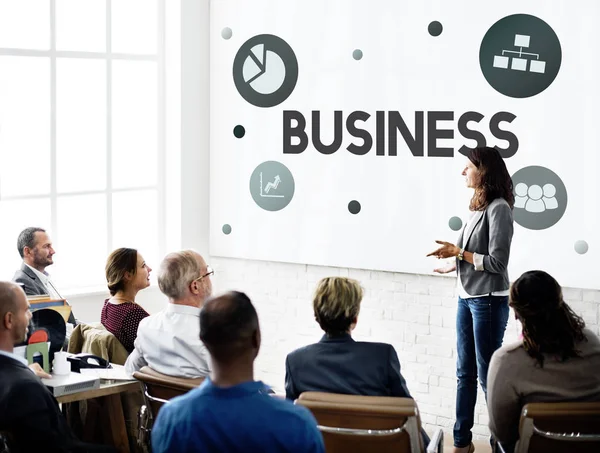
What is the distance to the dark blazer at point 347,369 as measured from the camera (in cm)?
349

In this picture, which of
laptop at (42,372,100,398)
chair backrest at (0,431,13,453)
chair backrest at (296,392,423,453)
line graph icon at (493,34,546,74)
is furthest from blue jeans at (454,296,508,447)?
chair backrest at (0,431,13,453)

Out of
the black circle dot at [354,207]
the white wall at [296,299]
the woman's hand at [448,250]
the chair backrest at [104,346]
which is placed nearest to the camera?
the chair backrest at [104,346]

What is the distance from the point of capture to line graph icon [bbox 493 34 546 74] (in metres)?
5.51

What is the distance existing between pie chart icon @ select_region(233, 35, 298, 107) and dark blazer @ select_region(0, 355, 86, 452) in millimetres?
3698

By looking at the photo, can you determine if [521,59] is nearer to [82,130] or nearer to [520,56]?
[520,56]

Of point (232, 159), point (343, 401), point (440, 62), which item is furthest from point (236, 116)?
point (343, 401)

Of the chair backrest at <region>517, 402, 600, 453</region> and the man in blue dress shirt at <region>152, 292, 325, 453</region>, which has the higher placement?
the man in blue dress shirt at <region>152, 292, 325, 453</region>

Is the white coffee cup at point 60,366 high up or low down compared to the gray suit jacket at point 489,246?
down

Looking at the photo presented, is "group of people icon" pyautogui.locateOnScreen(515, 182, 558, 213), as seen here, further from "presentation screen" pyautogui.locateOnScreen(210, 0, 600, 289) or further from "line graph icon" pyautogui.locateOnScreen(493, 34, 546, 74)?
"line graph icon" pyautogui.locateOnScreen(493, 34, 546, 74)

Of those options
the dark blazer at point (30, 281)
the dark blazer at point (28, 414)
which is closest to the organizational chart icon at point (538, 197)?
the dark blazer at point (30, 281)

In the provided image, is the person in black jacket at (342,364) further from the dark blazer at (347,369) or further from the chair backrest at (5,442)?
the chair backrest at (5,442)

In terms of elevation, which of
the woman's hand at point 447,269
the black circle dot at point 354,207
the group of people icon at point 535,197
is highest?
the group of people icon at point 535,197

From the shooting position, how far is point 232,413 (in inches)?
92.9

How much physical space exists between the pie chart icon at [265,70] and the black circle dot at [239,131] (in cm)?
20
